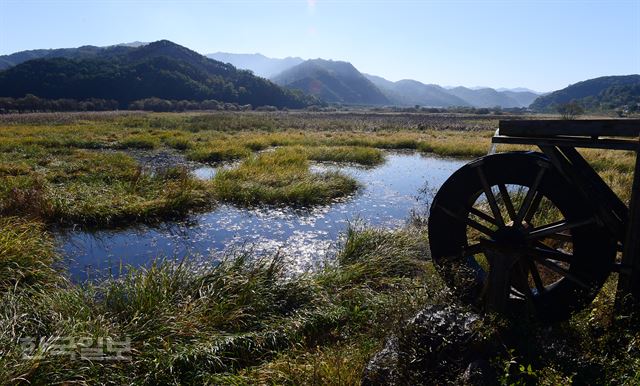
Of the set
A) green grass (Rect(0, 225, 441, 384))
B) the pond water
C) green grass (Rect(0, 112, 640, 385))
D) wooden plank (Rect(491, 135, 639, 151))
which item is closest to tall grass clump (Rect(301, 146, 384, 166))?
the pond water

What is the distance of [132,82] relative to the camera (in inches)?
4158

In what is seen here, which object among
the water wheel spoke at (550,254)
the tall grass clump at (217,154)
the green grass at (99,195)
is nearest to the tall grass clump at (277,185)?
the green grass at (99,195)

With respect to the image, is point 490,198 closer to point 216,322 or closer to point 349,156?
point 216,322

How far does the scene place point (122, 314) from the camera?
4887mm

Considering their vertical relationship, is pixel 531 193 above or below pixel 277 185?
above

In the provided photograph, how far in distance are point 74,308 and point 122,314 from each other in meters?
0.57

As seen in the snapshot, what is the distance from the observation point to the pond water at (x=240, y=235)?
811cm

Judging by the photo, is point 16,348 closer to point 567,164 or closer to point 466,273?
point 466,273

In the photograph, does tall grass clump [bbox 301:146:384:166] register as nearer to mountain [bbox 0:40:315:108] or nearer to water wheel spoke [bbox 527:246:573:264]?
water wheel spoke [bbox 527:246:573:264]

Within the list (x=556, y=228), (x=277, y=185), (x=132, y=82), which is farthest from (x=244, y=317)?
(x=132, y=82)

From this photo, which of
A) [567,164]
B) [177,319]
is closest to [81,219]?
[177,319]

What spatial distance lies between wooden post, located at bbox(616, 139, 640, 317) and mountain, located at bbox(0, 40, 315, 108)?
104 metres

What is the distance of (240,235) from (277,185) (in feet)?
13.7

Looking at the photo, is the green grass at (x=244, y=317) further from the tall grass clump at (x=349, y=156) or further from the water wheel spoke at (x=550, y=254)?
the tall grass clump at (x=349, y=156)
